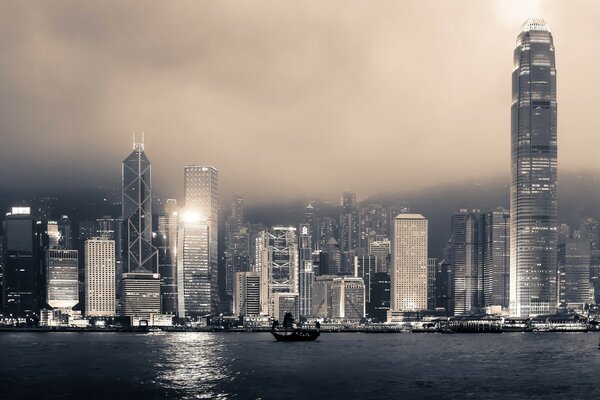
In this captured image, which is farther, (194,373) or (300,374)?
(300,374)

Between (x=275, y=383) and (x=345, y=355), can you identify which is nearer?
(x=275, y=383)

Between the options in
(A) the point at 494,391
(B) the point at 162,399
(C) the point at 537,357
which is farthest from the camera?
(C) the point at 537,357

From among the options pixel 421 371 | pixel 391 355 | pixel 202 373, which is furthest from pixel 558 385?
pixel 391 355

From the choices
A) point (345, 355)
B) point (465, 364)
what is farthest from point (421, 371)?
point (345, 355)

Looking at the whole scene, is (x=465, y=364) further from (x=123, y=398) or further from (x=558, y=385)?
(x=123, y=398)

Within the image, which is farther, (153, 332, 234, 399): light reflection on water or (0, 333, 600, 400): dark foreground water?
(153, 332, 234, 399): light reflection on water

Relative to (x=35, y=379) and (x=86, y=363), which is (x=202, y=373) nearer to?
(x=35, y=379)

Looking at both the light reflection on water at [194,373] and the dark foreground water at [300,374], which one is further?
the light reflection on water at [194,373]

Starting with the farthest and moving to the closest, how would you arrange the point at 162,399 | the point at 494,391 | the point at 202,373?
the point at 202,373 → the point at 494,391 → the point at 162,399
